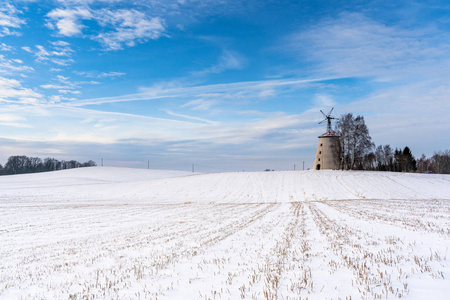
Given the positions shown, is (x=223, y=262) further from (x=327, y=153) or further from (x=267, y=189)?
(x=327, y=153)

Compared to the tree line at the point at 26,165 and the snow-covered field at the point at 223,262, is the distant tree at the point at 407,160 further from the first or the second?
the tree line at the point at 26,165

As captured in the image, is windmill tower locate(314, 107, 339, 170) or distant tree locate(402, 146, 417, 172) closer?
windmill tower locate(314, 107, 339, 170)

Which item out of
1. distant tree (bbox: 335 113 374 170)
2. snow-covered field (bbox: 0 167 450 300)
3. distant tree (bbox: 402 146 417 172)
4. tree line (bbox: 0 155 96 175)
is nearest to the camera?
snow-covered field (bbox: 0 167 450 300)

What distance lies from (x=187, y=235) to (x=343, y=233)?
734 centimetres

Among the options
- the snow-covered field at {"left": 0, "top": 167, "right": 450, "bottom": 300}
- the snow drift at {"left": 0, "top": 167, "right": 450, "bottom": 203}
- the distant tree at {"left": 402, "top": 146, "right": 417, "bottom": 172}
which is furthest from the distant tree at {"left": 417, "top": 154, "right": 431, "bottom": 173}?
the snow-covered field at {"left": 0, "top": 167, "right": 450, "bottom": 300}

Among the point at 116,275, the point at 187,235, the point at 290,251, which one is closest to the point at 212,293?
the point at 116,275

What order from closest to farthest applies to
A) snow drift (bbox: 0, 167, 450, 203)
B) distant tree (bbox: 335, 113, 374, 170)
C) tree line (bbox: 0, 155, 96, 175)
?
snow drift (bbox: 0, 167, 450, 203), distant tree (bbox: 335, 113, 374, 170), tree line (bbox: 0, 155, 96, 175)

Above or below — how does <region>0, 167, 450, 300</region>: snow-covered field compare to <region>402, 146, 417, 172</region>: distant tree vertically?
below

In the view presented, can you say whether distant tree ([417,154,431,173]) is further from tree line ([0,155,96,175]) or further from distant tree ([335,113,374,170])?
tree line ([0,155,96,175])

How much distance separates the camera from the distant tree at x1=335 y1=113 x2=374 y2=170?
7075 centimetres

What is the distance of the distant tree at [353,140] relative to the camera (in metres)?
70.8

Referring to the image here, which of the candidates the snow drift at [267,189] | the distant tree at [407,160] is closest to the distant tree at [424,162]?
the distant tree at [407,160]

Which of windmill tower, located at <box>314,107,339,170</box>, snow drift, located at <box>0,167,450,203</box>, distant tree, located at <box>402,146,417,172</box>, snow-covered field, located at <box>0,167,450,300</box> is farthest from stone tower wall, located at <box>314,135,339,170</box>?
snow-covered field, located at <box>0,167,450,300</box>

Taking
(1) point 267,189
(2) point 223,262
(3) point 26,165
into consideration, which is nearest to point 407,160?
(1) point 267,189
